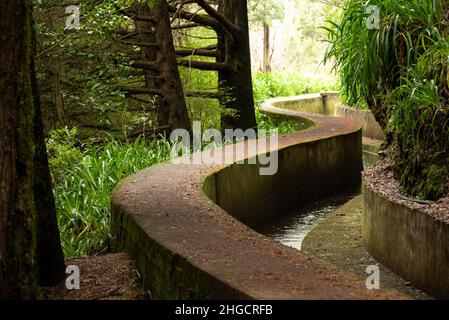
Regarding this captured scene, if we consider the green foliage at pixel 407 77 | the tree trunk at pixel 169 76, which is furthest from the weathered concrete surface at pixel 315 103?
the green foliage at pixel 407 77

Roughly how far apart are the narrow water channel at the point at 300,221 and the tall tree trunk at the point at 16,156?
3947 mm

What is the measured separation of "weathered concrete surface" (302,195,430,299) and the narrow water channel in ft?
0.48

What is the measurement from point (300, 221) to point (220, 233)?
4.07 m

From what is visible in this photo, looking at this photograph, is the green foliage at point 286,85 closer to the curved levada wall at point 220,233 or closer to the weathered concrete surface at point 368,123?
the weathered concrete surface at point 368,123

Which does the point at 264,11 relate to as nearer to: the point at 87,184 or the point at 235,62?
the point at 235,62

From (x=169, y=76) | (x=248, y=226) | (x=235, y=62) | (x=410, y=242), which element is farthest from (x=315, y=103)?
(x=410, y=242)

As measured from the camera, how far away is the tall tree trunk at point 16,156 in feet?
11.5

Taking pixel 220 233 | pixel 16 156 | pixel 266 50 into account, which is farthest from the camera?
pixel 266 50

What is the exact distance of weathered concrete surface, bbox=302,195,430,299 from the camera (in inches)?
229

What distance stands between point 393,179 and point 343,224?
4.14 ft

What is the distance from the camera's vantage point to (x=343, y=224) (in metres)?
8.00

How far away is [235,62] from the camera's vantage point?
39.2ft

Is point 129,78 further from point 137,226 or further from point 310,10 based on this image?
point 310,10
